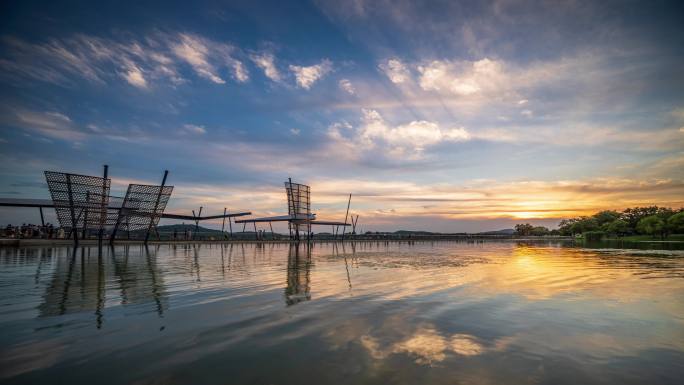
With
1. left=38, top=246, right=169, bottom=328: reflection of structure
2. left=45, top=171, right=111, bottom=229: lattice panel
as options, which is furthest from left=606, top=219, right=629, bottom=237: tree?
left=45, top=171, right=111, bottom=229: lattice panel

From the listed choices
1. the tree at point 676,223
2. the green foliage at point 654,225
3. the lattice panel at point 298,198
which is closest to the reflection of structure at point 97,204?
the lattice panel at point 298,198

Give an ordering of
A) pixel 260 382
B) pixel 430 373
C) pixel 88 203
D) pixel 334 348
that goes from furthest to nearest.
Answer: pixel 88 203
pixel 334 348
pixel 430 373
pixel 260 382

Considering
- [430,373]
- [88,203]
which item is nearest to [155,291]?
[430,373]

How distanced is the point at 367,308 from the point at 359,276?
6.73 metres

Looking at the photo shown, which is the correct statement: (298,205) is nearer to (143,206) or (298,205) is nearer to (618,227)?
(143,206)

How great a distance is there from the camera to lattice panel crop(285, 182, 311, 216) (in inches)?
2240

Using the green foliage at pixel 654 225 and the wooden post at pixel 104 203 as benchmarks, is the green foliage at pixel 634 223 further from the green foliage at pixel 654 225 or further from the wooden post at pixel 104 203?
the wooden post at pixel 104 203

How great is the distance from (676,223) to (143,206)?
13000cm

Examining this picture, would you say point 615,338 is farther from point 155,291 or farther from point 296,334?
point 155,291

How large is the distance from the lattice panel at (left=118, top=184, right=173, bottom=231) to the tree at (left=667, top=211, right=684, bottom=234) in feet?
413

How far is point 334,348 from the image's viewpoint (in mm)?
5719

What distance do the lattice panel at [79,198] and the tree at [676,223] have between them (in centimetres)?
13203

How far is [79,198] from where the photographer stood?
3559 cm

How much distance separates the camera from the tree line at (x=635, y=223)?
95.9 m
